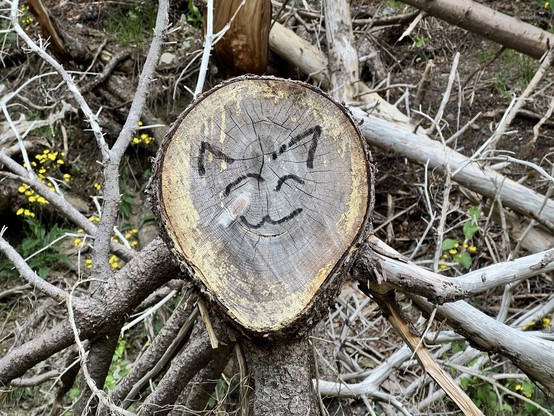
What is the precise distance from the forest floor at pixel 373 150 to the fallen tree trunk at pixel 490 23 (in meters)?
0.23

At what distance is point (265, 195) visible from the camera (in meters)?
1.67

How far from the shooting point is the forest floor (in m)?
3.36

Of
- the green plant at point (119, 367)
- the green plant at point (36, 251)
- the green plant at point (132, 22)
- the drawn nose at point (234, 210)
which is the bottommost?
the green plant at point (119, 367)

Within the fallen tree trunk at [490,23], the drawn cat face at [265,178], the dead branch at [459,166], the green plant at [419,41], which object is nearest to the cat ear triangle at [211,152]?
the drawn cat face at [265,178]

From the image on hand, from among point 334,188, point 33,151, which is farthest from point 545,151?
point 33,151

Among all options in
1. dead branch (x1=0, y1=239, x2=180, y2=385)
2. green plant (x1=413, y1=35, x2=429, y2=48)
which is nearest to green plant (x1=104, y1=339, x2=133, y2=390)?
dead branch (x1=0, y1=239, x2=180, y2=385)

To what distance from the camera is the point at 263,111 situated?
1738 mm

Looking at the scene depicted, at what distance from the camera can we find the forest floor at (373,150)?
3.36m

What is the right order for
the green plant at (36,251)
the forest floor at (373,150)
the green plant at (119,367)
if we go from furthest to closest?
the green plant at (36,251), the forest floor at (373,150), the green plant at (119,367)

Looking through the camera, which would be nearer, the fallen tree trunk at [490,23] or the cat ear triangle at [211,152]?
the cat ear triangle at [211,152]

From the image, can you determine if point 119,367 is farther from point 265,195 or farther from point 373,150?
point 265,195

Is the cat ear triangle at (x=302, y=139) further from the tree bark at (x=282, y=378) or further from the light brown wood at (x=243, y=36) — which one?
the light brown wood at (x=243, y=36)

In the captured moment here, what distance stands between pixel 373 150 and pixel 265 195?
7.05ft

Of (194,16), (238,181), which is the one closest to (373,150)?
(194,16)
